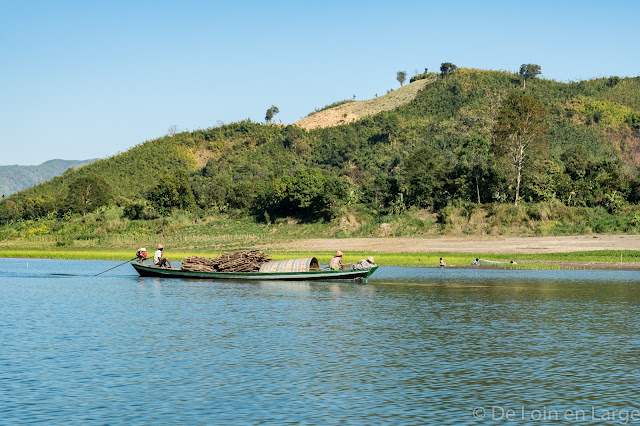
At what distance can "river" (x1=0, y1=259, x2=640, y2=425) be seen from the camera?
1557 centimetres

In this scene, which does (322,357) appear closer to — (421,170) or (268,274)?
(268,274)

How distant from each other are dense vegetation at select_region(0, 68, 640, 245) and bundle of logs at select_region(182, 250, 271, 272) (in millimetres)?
40222

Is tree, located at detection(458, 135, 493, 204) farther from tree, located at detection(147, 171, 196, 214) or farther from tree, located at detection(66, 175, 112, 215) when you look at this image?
tree, located at detection(66, 175, 112, 215)

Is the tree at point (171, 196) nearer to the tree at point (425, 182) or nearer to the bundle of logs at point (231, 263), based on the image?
the tree at point (425, 182)

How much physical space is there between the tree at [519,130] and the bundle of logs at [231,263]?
4638 centimetres

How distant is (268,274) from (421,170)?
167ft

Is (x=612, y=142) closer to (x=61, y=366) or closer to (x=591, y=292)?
(x=591, y=292)

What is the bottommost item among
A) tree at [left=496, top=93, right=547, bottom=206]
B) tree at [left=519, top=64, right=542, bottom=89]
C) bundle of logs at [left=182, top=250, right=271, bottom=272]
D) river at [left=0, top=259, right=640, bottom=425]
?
river at [left=0, top=259, right=640, bottom=425]

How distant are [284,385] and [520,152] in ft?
247

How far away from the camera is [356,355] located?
22234mm

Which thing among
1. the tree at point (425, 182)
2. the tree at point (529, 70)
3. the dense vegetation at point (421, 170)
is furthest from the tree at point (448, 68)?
the tree at point (425, 182)

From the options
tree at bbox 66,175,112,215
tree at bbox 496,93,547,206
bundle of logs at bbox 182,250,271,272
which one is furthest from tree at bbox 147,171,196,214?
bundle of logs at bbox 182,250,271,272

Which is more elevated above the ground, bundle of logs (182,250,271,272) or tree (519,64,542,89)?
tree (519,64,542,89)

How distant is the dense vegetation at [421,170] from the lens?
87.2 metres
